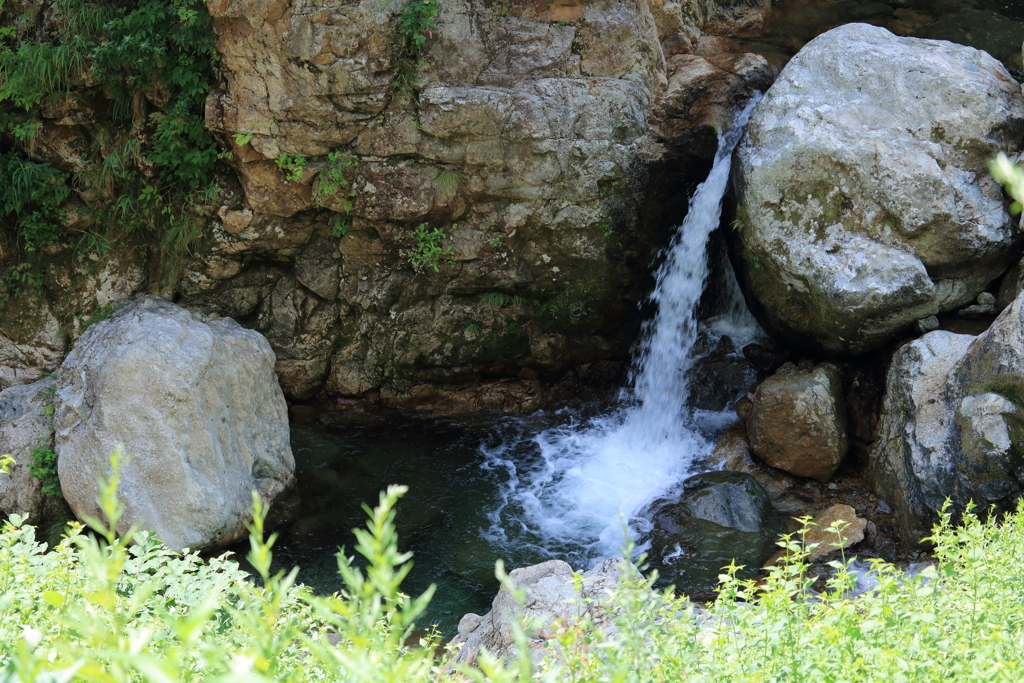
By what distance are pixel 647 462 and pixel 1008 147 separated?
438cm

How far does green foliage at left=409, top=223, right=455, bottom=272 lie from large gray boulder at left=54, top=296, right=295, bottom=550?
6.83 ft

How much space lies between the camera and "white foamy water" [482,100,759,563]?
6.62 meters

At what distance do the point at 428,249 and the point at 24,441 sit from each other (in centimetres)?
408

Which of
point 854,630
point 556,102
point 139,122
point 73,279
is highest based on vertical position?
point 556,102

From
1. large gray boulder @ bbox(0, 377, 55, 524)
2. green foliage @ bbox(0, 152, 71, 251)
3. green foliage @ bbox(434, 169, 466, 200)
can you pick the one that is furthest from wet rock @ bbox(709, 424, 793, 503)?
green foliage @ bbox(0, 152, 71, 251)

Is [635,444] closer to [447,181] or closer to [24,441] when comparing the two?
[447,181]

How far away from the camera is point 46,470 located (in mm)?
6090

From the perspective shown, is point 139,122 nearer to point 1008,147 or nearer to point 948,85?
point 948,85

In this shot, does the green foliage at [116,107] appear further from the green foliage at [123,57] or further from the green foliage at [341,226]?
the green foliage at [341,226]

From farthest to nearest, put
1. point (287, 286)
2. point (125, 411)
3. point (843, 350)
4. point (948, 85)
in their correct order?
point (287, 286) < point (843, 350) < point (948, 85) < point (125, 411)

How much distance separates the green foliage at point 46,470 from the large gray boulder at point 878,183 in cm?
663

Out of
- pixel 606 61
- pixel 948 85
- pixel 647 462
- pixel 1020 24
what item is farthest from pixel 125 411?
pixel 1020 24

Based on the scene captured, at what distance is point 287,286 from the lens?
8.00 meters

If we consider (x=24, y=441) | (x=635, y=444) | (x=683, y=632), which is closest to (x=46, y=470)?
(x=24, y=441)
